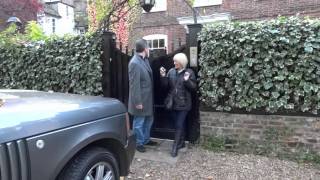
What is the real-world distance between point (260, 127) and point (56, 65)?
13.0ft

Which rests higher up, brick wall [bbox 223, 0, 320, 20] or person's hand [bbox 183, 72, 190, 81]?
brick wall [bbox 223, 0, 320, 20]

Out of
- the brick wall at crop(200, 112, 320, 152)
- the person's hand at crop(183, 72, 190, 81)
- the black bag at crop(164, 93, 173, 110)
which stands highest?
the person's hand at crop(183, 72, 190, 81)

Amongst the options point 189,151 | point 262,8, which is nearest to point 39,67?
point 189,151

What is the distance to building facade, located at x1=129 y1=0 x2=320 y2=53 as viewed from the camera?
15.1m

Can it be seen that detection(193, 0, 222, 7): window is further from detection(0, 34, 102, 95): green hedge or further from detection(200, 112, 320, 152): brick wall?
detection(200, 112, 320, 152): brick wall

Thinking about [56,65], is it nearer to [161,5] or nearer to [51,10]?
[161,5]

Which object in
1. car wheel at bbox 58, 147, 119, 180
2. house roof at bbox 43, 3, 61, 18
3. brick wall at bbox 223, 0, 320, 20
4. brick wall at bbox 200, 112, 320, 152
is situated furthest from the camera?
house roof at bbox 43, 3, 61, 18

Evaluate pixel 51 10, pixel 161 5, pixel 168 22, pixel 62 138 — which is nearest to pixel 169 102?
pixel 62 138

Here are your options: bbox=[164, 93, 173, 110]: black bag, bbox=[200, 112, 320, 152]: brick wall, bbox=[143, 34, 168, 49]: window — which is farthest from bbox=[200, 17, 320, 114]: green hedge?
bbox=[143, 34, 168, 49]: window

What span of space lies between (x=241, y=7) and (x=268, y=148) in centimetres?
1100

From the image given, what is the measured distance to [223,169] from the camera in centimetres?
566

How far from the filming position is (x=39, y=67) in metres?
8.10

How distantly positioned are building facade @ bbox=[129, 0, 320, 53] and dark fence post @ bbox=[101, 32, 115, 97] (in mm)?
7232

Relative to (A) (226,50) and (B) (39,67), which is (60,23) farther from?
(A) (226,50)
